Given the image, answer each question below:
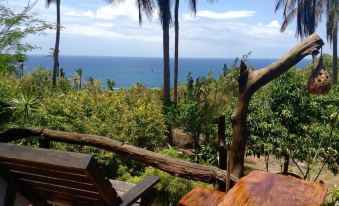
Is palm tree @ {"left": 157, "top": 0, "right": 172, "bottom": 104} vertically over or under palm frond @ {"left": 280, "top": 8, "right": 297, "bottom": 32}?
under

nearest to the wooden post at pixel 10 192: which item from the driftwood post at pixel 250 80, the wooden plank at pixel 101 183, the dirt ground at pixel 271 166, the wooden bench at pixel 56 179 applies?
the wooden bench at pixel 56 179

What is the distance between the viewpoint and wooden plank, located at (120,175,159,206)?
337 centimetres

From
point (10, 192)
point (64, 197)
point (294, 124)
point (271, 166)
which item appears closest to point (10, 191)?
point (10, 192)

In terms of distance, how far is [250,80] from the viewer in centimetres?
345

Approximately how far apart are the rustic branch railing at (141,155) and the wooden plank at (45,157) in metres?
1.39

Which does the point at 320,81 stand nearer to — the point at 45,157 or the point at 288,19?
the point at 45,157

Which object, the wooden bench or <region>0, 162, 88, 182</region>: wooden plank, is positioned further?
<region>0, 162, 88, 182</region>: wooden plank

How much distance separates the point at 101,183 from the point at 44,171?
478mm

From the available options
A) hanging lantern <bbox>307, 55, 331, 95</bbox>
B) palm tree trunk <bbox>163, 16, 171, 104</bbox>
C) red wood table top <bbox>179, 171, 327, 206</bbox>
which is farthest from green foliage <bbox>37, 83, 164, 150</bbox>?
palm tree trunk <bbox>163, 16, 171, 104</bbox>

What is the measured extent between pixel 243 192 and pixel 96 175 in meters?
1.32

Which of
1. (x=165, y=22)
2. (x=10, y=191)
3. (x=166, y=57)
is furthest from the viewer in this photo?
(x=165, y=22)

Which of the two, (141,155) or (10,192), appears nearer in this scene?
(10,192)

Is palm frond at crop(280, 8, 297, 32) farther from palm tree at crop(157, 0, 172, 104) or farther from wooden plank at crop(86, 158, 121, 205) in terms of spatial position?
wooden plank at crop(86, 158, 121, 205)

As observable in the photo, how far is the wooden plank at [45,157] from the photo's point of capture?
270cm
